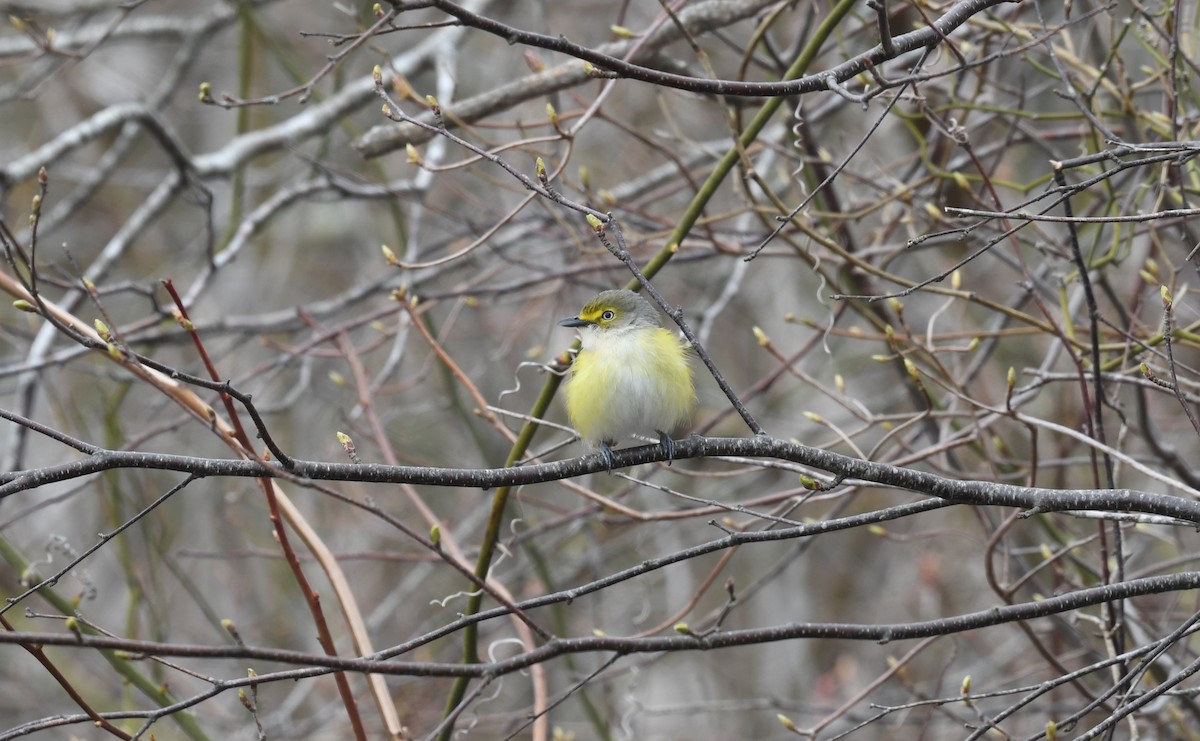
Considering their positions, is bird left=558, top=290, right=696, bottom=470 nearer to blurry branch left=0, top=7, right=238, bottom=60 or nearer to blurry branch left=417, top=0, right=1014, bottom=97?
blurry branch left=417, top=0, right=1014, bottom=97

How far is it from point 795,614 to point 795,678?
69cm

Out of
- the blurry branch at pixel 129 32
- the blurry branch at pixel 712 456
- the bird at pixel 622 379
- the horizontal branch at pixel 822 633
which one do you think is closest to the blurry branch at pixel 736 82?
the blurry branch at pixel 712 456

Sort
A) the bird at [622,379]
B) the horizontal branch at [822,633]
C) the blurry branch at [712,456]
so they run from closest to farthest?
the blurry branch at [712,456] < the horizontal branch at [822,633] < the bird at [622,379]

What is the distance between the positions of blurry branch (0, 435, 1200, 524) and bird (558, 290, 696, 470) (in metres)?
1.10

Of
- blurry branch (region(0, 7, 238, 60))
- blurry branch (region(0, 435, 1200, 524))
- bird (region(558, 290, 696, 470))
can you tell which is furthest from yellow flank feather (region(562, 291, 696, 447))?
blurry branch (region(0, 7, 238, 60))

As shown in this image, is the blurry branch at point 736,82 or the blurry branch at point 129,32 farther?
the blurry branch at point 129,32

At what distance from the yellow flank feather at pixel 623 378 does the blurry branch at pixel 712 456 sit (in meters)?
1.10

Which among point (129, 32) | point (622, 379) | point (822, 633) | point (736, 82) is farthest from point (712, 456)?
point (129, 32)

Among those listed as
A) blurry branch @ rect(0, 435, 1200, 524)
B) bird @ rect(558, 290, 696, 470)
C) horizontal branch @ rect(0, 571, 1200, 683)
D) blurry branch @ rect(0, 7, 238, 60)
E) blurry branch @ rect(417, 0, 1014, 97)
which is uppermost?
blurry branch @ rect(0, 7, 238, 60)

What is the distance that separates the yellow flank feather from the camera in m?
3.74

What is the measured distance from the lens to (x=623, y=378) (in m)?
3.77

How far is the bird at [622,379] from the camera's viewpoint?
12.3ft

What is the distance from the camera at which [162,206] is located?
17.4 ft

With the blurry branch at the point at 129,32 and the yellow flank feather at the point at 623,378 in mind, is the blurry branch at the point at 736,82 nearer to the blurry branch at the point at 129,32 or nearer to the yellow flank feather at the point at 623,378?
the yellow flank feather at the point at 623,378
